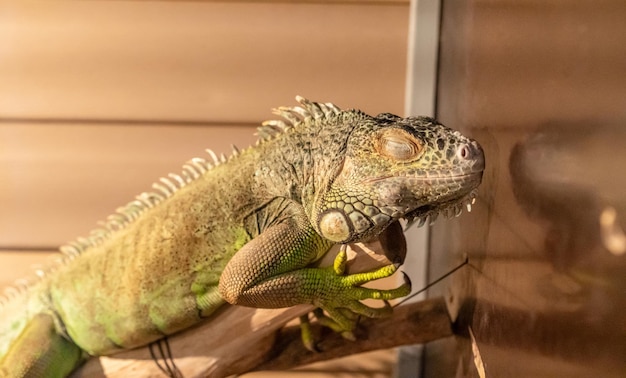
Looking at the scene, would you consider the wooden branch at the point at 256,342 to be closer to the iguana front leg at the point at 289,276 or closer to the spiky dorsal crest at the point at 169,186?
the iguana front leg at the point at 289,276

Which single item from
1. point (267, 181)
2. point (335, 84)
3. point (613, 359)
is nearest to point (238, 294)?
point (267, 181)

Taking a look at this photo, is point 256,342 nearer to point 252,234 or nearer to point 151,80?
point 252,234

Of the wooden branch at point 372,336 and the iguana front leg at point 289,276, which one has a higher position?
the iguana front leg at point 289,276

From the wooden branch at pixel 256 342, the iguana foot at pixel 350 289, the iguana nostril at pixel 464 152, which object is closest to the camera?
the iguana nostril at pixel 464 152

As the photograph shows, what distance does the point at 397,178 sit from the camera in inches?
41.5

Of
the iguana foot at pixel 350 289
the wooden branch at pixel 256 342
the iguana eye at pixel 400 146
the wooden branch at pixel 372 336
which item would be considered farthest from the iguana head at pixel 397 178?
the wooden branch at pixel 372 336

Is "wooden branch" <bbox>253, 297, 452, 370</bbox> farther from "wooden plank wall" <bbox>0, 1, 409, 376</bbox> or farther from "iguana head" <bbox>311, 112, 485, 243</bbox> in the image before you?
"wooden plank wall" <bbox>0, 1, 409, 376</bbox>

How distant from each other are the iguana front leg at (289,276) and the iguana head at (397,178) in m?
0.09

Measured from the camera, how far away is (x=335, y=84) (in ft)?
6.40

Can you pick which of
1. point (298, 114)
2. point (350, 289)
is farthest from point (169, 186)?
point (350, 289)

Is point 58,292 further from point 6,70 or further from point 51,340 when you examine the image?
point 6,70

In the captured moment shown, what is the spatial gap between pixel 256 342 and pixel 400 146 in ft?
2.21

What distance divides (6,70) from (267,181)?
1.21 meters

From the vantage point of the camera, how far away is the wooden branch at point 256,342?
4.57 ft
